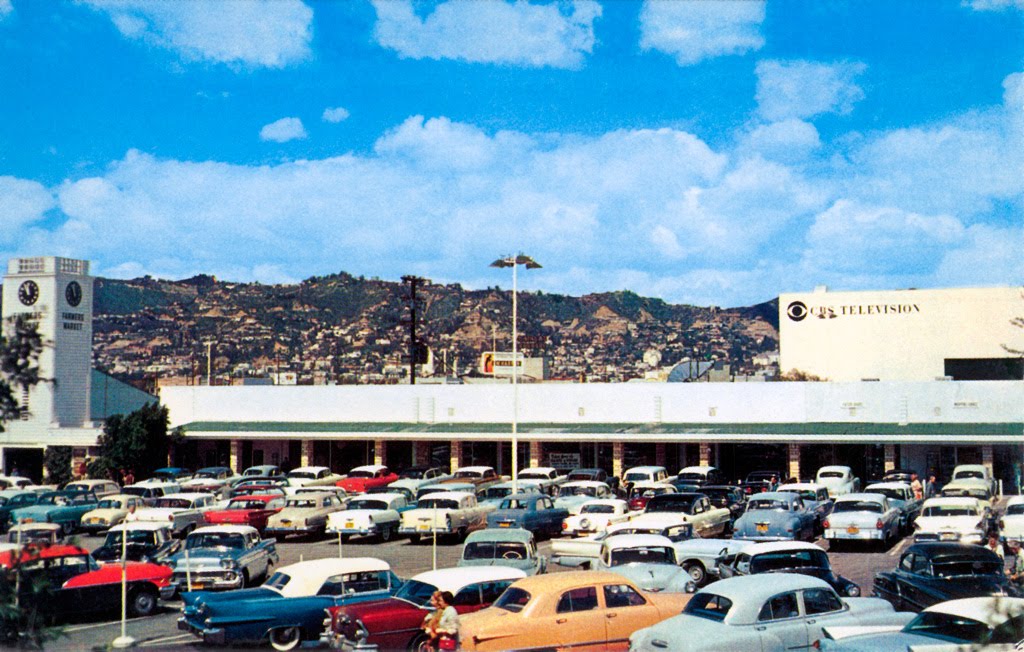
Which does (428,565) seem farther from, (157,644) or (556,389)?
(556,389)

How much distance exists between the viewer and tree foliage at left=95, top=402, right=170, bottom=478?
46.8 meters

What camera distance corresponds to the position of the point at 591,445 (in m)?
47.1

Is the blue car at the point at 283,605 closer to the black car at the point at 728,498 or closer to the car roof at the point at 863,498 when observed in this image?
the car roof at the point at 863,498

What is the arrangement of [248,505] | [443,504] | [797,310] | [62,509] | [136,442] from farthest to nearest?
[797,310] → [136,442] → [248,505] → [62,509] → [443,504]

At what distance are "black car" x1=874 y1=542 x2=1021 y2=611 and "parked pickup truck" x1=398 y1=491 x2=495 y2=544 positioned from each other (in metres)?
13.4

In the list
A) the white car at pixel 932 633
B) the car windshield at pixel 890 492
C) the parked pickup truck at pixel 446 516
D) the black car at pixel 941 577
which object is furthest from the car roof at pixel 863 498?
the white car at pixel 932 633

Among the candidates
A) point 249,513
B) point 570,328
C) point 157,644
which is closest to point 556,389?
point 249,513

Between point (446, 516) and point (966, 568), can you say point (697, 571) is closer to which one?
point (966, 568)

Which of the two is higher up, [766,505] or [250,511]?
[766,505]

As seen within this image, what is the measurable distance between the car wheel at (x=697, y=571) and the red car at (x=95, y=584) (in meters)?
10.3

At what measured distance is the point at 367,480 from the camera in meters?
40.8

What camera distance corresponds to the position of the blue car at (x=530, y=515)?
27484 mm

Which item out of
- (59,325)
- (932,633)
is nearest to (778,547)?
(932,633)

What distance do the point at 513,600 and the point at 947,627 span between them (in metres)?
5.67
